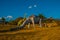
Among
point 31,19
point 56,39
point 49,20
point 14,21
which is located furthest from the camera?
point 14,21

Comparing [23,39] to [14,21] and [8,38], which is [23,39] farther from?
[14,21]

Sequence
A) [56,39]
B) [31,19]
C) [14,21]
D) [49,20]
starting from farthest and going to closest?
[14,21], [49,20], [31,19], [56,39]

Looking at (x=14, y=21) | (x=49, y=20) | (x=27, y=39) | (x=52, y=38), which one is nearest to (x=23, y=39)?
(x=27, y=39)

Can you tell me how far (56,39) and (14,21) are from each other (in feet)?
113

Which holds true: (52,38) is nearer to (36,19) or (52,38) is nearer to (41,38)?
(41,38)

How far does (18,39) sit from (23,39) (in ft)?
1.21

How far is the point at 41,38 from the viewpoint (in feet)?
39.4

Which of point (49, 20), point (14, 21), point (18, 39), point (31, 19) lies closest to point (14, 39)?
point (18, 39)

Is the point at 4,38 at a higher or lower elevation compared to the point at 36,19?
lower

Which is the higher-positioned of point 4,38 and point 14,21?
point 14,21

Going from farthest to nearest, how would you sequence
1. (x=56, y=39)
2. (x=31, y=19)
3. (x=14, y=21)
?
(x=14, y=21) < (x=31, y=19) < (x=56, y=39)

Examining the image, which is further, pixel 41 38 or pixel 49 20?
pixel 49 20

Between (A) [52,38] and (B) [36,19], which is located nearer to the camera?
(A) [52,38]

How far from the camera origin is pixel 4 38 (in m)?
12.0
